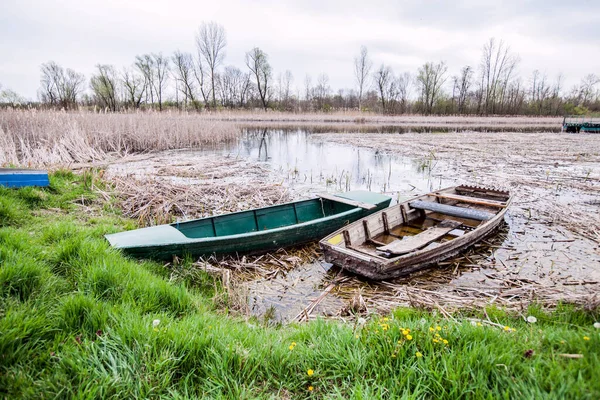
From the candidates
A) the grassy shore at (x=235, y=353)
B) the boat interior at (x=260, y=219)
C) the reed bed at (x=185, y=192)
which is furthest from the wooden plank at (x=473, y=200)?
the grassy shore at (x=235, y=353)

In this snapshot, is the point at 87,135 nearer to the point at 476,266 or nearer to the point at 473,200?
the point at 473,200

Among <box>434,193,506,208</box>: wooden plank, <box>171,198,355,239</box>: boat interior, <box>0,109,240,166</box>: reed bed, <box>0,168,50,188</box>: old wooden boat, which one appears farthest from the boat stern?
<box>0,109,240,166</box>: reed bed

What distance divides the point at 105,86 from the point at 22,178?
151ft

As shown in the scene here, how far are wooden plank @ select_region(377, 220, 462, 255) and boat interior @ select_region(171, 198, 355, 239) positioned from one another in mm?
1419

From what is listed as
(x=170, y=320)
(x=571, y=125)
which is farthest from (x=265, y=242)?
(x=571, y=125)

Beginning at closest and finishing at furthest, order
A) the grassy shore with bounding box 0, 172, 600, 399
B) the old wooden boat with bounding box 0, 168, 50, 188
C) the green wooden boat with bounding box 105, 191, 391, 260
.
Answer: the grassy shore with bounding box 0, 172, 600, 399, the green wooden boat with bounding box 105, 191, 391, 260, the old wooden boat with bounding box 0, 168, 50, 188

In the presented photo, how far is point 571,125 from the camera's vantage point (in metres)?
27.0

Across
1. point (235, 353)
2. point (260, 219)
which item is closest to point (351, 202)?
point (260, 219)

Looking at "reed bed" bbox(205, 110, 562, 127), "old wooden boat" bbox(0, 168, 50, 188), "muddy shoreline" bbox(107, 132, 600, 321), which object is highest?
"reed bed" bbox(205, 110, 562, 127)

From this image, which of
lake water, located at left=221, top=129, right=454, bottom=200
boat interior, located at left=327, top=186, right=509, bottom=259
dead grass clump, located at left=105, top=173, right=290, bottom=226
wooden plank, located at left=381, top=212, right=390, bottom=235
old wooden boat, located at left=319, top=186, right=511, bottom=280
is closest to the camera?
old wooden boat, located at left=319, top=186, right=511, bottom=280

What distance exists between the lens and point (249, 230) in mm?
5691

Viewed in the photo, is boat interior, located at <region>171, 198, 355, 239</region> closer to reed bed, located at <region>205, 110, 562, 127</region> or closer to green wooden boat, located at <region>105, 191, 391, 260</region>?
green wooden boat, located at <region>105, 191, 391, 260</region>

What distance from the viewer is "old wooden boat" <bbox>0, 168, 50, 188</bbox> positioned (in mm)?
5195

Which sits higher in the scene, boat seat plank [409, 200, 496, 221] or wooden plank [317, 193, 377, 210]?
wooden plank [317, 193, 377, 210]
